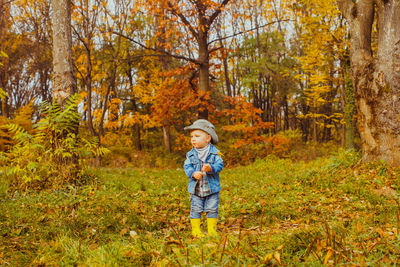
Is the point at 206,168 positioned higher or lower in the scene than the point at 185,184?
higher

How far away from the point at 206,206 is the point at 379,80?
5361 mm

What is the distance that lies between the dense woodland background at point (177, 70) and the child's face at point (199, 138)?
7.69 metres

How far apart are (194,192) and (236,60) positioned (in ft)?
60.8

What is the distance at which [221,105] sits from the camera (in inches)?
749

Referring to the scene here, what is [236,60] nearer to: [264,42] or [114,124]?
[264,42]

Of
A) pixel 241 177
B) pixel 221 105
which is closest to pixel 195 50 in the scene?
pixel 221 105

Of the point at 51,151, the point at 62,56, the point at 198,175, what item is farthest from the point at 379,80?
the point at 51,151

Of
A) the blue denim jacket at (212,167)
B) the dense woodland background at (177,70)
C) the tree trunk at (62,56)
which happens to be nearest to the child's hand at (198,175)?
the blue denim jacket at (212,167)

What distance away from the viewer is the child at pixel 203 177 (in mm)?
3418

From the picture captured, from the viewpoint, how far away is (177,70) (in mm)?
11773

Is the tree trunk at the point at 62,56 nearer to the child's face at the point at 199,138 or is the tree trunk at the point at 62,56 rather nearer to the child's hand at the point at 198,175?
the child's face at the point at 199,138

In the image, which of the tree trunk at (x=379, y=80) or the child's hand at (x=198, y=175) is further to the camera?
the tree trunk at (x=379, y=80)

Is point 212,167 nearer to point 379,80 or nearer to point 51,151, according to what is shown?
point 51,151

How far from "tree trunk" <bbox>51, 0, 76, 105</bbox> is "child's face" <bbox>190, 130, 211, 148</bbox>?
4008 millimetres
